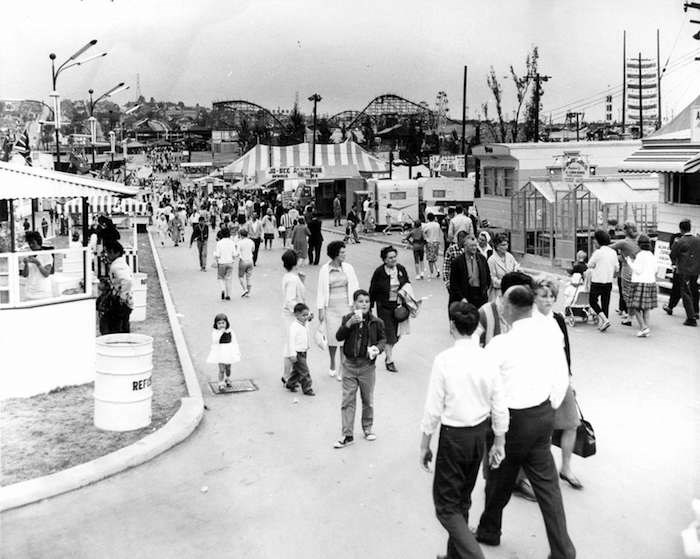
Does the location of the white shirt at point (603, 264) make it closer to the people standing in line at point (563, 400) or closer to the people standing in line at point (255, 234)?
the people standing in line at point (563, 400)

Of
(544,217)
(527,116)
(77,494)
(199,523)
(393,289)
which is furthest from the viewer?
(527,116)

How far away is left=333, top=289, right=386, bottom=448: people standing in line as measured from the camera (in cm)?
766

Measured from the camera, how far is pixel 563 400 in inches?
245

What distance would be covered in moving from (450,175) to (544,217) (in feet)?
75.3

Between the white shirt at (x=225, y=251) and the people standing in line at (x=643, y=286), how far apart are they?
8.38 m

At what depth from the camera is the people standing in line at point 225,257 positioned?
17.6 meters

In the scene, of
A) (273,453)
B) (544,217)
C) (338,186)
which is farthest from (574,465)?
(338,186)

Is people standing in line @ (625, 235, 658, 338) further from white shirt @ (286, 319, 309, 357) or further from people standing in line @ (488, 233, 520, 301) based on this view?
white shirt @ (286, 319, 309, 357)

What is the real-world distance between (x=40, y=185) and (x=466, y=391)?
6846 millimetres

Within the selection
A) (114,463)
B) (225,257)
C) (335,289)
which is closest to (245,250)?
(225,257)

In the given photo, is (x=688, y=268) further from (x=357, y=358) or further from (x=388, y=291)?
(x=357, y=358)

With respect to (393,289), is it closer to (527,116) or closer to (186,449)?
(186,449)

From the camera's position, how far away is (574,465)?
7129mm

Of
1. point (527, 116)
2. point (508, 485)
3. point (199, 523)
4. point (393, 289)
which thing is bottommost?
point (199, 523)
